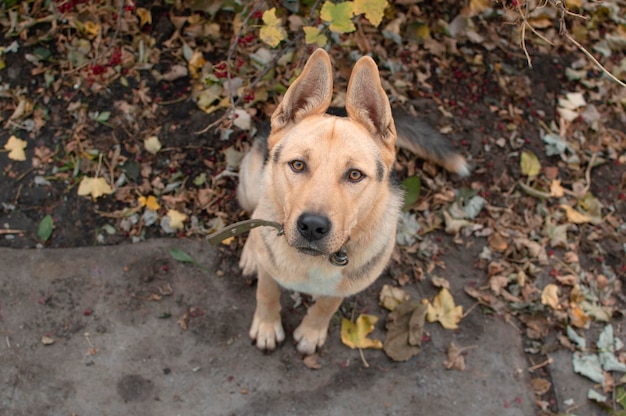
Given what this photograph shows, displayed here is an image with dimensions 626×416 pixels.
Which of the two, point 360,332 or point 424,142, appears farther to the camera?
point 424,142

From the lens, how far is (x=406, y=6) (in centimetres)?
605

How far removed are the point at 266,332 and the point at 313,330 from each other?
366 millimetres

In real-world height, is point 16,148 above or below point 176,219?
above

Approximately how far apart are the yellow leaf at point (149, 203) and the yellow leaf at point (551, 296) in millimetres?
3471

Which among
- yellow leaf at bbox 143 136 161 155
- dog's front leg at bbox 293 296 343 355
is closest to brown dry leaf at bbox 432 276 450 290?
dog's front leg at bbox 293 296 343 355

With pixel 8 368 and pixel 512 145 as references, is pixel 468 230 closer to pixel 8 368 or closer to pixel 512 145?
pixel 512 145

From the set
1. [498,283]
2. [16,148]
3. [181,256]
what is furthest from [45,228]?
[498,283]

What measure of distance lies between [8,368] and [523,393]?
12.9 ft

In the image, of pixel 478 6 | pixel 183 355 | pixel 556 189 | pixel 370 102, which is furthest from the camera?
pixel 478 6

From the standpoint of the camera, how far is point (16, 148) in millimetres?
4984

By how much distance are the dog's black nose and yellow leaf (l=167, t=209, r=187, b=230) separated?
7.39 ft

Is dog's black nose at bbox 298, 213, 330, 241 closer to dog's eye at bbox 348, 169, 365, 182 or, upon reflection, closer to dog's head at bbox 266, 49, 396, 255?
dog's head at bbox 266, 49, 396, 255

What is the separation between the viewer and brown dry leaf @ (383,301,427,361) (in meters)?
4.54

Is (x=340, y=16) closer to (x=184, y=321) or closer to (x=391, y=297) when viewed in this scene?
(x=391, y=297)
